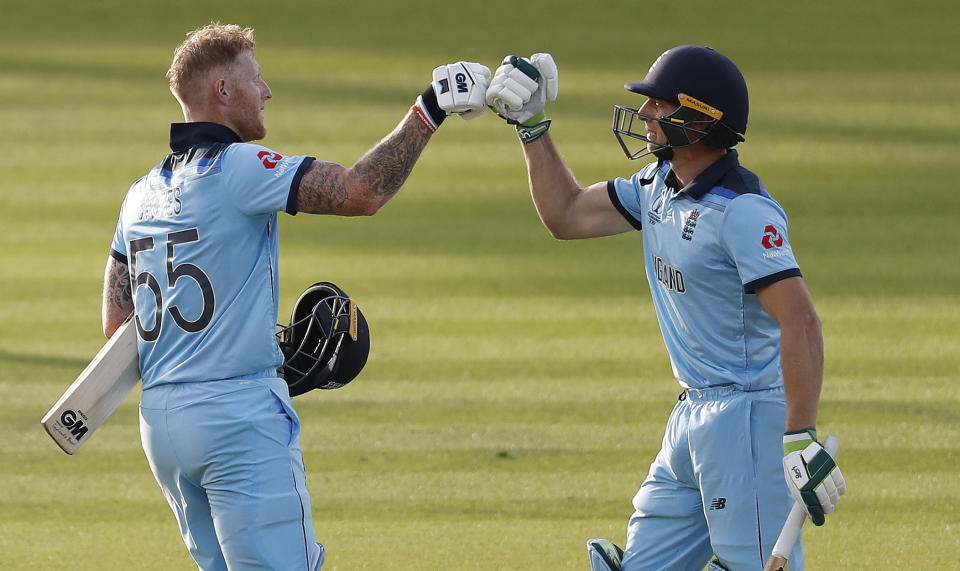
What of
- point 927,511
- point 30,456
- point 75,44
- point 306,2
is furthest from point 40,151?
point 927,511

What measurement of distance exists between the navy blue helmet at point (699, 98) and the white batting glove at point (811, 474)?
3.09 ft

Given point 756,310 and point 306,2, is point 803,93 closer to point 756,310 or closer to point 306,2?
point 306,2

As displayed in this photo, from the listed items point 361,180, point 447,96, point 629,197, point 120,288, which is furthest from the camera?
point 629,197

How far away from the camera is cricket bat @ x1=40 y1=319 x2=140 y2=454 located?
3.83 m

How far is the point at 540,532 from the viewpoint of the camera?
591 cm

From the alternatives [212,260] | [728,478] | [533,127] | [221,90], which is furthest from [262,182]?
[728,478]

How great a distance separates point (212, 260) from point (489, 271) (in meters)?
5.92

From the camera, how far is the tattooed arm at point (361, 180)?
3.71m

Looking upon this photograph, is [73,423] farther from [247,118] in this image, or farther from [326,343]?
[247,118]

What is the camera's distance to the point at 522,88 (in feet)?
13.5

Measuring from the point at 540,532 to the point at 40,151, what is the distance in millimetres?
7753

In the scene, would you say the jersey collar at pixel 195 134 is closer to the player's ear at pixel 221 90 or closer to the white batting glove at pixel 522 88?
the player's ear at pixel 221 90

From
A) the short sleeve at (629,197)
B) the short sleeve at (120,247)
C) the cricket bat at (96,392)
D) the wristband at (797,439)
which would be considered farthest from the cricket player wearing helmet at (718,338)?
the cricket bat at (96,392)

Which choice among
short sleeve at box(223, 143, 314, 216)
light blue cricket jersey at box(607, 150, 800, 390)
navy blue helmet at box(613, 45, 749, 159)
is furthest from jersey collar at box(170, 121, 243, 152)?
light blue cricket jersey at box(607, 150, 800, 390)
